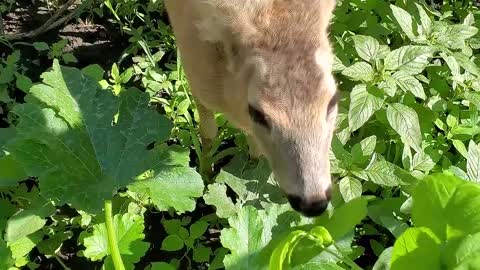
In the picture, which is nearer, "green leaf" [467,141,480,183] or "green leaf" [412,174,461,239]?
"green leaf" [412,174,461,239]

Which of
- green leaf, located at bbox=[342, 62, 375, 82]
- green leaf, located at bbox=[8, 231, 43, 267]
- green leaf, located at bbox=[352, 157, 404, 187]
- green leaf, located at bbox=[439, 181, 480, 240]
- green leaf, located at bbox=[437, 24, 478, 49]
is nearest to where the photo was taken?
green leaf, located at bbox=[439, 181, 480, 240]

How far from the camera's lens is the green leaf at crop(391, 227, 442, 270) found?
110 cm

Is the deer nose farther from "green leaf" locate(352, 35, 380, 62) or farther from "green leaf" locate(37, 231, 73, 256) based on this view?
"green leaf" locate(37, 231, 73, 256)

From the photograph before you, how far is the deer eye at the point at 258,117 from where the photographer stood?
6.88 feet

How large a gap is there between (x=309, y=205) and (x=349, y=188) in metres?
0.46

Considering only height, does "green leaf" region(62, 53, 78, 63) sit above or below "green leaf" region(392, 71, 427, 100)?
below

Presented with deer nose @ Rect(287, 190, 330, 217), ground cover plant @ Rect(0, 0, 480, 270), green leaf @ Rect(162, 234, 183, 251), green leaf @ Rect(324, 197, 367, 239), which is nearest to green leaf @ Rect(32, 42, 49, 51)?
ground cover plant @ Rect(0, 0, 480, 270)

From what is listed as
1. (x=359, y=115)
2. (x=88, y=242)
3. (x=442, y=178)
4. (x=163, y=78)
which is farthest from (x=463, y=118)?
(x=442, y=178)

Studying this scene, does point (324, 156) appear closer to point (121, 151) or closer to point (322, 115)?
point (322, 115)

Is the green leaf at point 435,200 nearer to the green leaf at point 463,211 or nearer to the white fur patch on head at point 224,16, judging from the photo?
the green leaf at point 463,211

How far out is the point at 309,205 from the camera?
6.57 ft

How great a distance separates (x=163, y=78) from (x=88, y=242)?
3.98 ft

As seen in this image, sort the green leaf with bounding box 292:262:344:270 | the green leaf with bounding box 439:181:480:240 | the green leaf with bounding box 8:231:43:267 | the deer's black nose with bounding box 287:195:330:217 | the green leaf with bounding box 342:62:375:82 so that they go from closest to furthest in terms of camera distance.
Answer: the green leaf with bounding box 439:181:480:240, the green leaf with bounding box 292:262:344:270, the deer's black nose with bounding box 287:195:330:217, the green leaf with bounding box 8:231:43:267, the green leaf with bounding box 342:62:375:82

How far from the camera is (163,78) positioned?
320 cm
